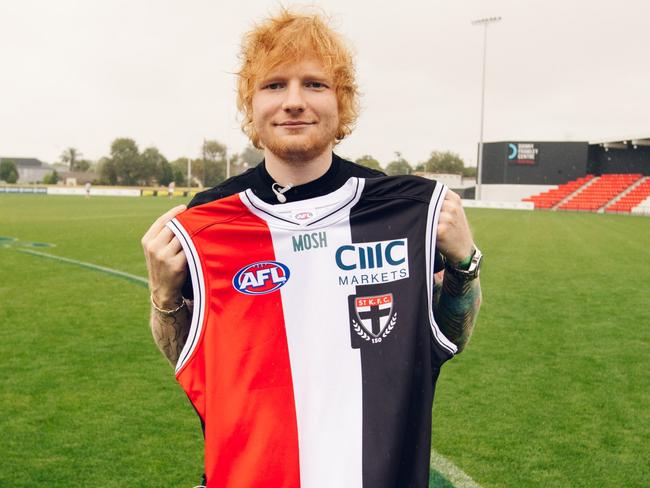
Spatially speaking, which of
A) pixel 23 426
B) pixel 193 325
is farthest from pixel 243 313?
pixel 23 426

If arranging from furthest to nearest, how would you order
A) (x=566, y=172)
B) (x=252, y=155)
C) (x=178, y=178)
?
(x=178, y=178) < (x=252, y=155) < (x=566, y=172)

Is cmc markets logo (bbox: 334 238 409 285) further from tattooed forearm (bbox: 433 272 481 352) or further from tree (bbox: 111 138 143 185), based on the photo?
tree (bbox: 111 138 143 185)

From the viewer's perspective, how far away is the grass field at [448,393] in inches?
152

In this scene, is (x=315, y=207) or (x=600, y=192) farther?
(x=600, y=192)

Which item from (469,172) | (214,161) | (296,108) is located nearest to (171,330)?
(296,108)

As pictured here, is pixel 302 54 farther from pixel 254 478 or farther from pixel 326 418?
pixel 254 478

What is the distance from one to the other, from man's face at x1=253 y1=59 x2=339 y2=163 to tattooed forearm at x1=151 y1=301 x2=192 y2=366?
592 millimetres

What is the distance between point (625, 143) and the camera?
5134 cm

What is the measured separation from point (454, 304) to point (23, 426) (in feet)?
11.9

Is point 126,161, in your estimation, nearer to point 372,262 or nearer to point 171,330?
point 171,330

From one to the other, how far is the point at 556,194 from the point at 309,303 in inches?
2153

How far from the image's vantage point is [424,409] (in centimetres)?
181

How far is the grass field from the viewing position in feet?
12.7

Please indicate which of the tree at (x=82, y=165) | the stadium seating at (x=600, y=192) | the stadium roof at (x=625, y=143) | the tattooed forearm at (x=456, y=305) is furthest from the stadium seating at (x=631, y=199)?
the tree at (x=82, y=165)
